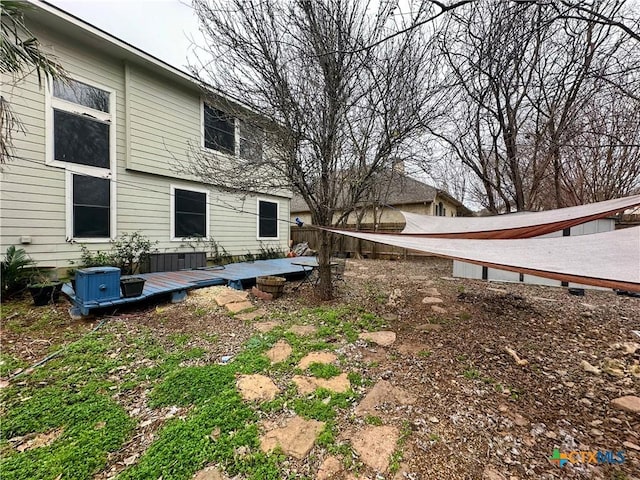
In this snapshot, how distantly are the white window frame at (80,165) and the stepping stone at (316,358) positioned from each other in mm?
4779

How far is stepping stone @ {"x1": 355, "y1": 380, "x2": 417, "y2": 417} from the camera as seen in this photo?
6.22 feet

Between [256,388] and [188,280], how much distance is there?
10.9 ft

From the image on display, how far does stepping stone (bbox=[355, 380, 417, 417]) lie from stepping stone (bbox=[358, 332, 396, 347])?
746 mm

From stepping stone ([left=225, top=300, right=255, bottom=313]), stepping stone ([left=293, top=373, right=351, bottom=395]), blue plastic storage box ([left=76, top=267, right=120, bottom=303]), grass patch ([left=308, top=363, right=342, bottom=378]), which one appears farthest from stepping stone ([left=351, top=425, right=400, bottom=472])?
blue plastic storage box ([left=76, top=267, right=120, bottom=303])

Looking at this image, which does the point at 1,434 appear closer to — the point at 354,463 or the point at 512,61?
the point at 354,463

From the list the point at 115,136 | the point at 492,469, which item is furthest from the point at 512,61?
the point at 115,136

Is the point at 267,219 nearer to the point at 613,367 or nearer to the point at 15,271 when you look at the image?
the point at 15,271

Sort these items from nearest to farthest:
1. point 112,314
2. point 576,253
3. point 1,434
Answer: point 1,434
point 576,253
point 112,314

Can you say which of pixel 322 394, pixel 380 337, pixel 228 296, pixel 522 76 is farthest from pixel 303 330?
pixel 522 76

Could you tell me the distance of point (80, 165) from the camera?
4.73m

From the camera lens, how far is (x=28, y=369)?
8.04 ft

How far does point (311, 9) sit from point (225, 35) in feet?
3.92

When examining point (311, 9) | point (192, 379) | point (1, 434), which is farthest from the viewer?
point (311, 9)

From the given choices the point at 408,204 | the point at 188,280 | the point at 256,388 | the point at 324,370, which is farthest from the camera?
the point at 408,204
